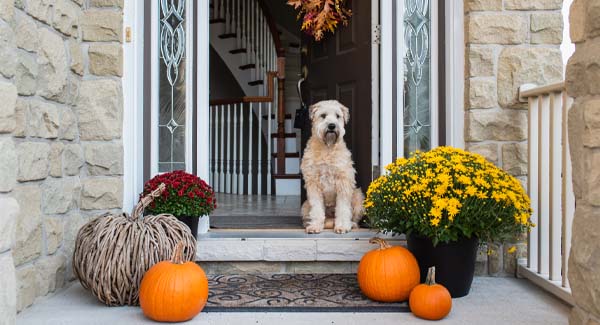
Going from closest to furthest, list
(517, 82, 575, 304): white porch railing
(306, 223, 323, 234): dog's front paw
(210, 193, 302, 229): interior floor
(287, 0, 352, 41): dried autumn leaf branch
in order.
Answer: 1. (517, 82, 575, 304): white porch railing
2. (306, 223, 323, 234): dog's front paw
3. (210, 193, 302, 229): interior floor
4. (287, 0, 352, 41): dried autumn leaf branch

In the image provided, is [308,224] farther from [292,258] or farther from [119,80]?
[119,80]

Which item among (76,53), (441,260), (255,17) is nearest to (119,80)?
(76,53)

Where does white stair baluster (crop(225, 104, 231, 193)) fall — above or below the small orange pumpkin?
above

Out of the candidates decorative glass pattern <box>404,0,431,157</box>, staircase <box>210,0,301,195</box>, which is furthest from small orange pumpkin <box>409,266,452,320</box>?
staircase <box>210,0,301,195</box>

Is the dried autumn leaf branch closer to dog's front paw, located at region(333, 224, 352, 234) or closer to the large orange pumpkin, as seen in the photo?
dog's front paw, located at region(333, 224, 352, 234)

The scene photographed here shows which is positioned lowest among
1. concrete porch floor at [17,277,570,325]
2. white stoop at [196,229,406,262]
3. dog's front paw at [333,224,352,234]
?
concrete porch floor at [17,277,570,325]

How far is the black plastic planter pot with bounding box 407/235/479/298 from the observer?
2811 millimetres

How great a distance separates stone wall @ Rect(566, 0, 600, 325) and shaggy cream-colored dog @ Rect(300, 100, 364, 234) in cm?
191

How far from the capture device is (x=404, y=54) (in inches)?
142

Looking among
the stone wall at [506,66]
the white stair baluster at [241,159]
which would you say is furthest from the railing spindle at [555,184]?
the white stair baluster at [241,159]

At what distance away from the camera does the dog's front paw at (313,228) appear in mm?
3551

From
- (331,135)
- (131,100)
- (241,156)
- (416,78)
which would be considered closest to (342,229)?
(331,135)

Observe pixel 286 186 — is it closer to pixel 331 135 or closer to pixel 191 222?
pixel 331 135

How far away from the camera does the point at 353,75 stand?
13.5ft
